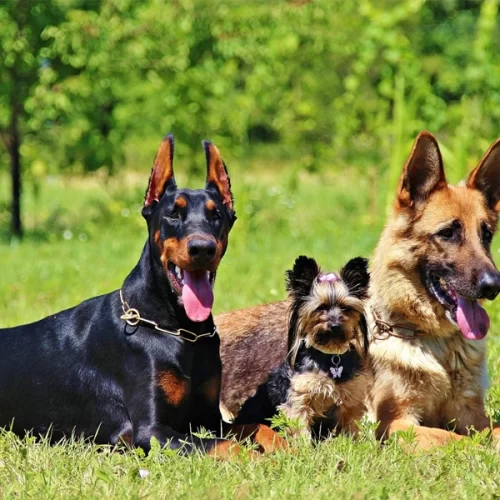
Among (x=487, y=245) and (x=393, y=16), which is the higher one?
(x=393, y=16)

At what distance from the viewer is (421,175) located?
19.6ft

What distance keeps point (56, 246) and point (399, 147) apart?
5.03m

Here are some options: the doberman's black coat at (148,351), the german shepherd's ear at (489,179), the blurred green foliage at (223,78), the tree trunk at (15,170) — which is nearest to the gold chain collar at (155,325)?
the doberman's black coat at (148,351)

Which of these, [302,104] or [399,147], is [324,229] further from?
[302,104]

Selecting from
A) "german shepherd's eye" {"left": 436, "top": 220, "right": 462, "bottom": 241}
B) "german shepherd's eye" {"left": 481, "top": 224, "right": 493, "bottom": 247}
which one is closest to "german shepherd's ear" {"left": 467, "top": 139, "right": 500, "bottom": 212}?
"german shepherd's eye" {"left": 481, "top": 224, "right": 493, "bottom": 247}

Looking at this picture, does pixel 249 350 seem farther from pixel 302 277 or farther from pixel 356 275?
pixel 356 275

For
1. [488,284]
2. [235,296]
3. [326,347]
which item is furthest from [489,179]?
[235,296]

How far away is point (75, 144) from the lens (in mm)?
16375

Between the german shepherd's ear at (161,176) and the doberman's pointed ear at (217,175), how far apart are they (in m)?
0.24

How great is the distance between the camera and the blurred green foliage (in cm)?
1530

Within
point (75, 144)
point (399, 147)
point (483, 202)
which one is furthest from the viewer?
point (75, 144)

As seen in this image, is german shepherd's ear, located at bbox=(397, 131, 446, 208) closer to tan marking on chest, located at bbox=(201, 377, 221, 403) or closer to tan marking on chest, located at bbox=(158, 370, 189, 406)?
tan marking on chest, located at bbox=(201, 377, 221, 403)

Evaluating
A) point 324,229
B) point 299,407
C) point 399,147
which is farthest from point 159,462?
point 324,229

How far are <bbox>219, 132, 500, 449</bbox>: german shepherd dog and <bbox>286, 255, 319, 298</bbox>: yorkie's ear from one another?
63 centimetres
